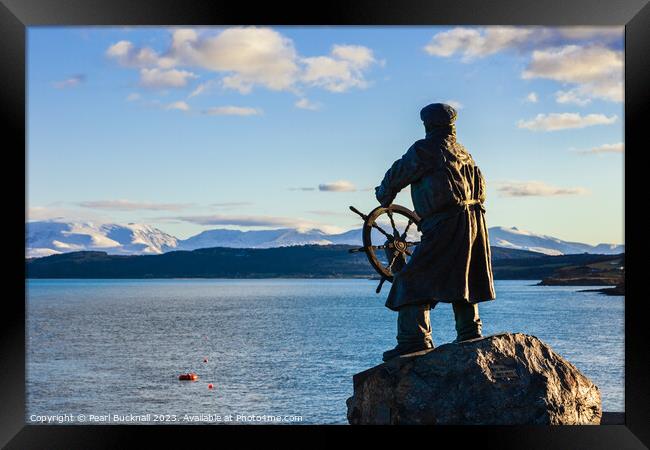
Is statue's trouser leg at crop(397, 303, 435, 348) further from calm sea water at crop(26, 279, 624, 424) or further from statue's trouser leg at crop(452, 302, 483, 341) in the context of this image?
calm sea water at crop(26, 279, 624, 424)

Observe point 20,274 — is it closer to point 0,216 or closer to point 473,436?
point 0,216

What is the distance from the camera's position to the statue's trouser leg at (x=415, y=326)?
39.2ft

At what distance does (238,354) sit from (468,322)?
39589 millimetres

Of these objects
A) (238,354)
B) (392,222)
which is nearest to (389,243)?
(392,222)

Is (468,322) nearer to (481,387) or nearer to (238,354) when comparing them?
(481,387)

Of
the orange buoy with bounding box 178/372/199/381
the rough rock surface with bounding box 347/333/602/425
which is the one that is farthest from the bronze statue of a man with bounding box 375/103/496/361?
the orange buoy with bounding box 178/372/199/381

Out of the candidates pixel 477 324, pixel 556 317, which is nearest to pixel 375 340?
pixel 556 317

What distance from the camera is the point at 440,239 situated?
11.9m

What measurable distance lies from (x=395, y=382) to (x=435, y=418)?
23.4 inches

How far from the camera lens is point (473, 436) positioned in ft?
36.8

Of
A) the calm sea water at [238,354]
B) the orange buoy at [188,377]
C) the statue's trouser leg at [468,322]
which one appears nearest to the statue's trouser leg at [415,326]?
the statue's trouser leg at [468,322]

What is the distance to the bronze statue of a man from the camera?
1184 centimetres

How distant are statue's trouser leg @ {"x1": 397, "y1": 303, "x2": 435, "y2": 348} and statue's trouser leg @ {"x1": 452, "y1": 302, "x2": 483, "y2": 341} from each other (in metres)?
0.37

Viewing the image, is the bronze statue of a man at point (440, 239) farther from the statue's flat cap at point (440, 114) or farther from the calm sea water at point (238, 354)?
the calm sea water at point (238, 354)
